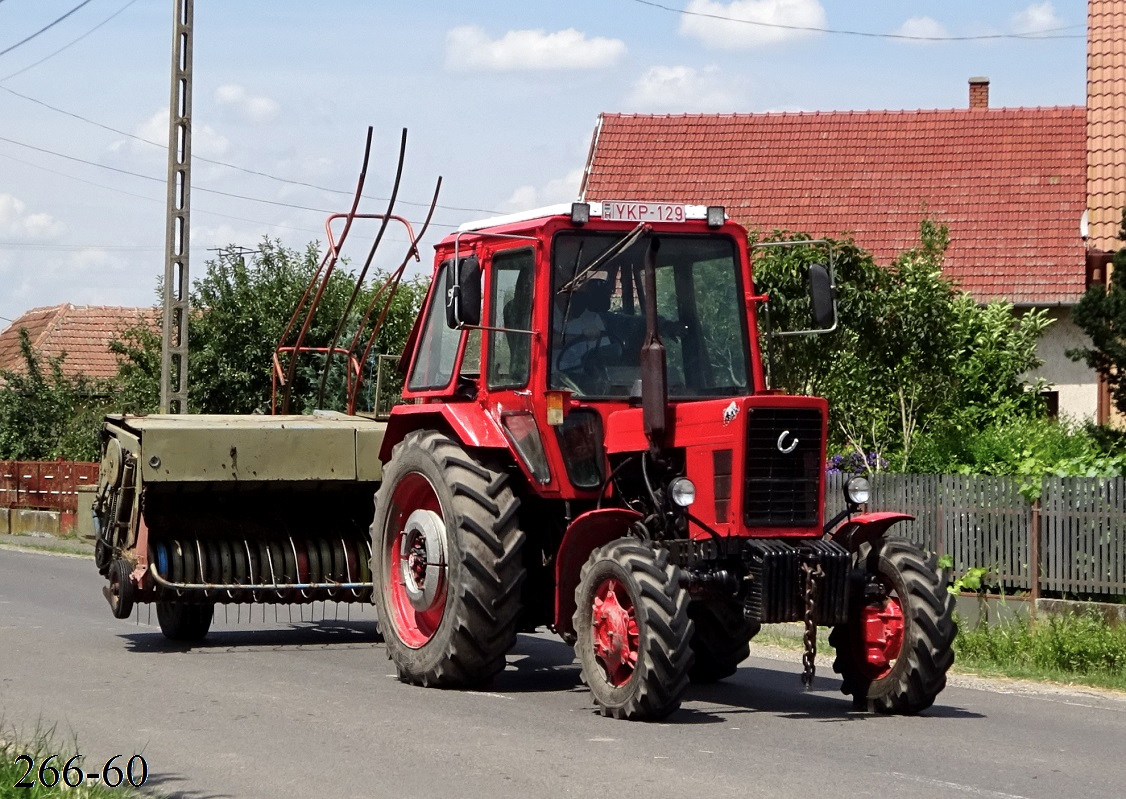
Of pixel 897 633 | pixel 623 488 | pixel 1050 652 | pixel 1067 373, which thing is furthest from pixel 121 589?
pixel 1067 373

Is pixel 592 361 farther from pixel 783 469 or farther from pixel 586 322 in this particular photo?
pixel 783 469

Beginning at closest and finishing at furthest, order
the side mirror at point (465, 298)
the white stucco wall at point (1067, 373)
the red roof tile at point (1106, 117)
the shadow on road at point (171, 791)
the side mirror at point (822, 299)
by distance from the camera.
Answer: the shadow on road at point (171, 791)
the side mirror at point (465, 298)
the side mirror at point (822, 299)
the red roof tile at point (1106, 117)
the white stucco wall at point (1067, 373)

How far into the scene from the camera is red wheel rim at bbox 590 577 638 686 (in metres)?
9.17

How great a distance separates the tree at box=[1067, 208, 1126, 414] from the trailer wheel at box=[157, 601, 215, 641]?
8.69m

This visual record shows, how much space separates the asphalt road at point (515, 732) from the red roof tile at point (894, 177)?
62.8 ft

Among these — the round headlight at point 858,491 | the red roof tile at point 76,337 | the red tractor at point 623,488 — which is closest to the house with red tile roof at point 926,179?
the red tractor at point 623,488

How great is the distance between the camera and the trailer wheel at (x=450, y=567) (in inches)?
402

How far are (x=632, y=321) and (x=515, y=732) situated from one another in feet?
9.13

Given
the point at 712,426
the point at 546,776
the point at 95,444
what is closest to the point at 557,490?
the point at 712,426

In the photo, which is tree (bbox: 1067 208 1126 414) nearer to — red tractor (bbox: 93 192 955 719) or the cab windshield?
red tractor (bbox: 93 192 955 719)

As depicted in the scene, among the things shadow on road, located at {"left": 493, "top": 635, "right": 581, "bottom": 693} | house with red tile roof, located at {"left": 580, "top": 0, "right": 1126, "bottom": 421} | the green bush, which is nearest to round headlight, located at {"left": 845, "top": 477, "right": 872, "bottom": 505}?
shadow on road, located at {"left": 493, "top": 635, "right": 581, "bottom": 693}

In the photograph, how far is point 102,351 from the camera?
5291cm

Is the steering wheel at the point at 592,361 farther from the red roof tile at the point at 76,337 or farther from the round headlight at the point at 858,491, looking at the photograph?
the red roof tile at the point at 76,337

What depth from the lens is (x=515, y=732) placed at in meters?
8.92
